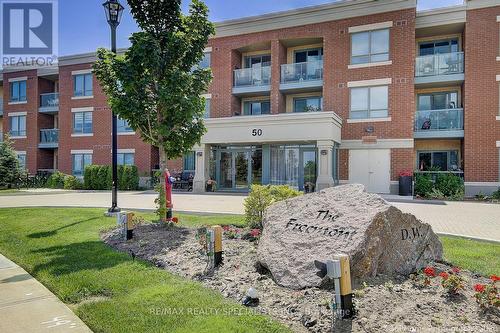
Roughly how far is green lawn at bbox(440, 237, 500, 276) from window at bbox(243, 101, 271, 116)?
18.7 metres

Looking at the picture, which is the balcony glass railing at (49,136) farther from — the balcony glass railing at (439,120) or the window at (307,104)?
the balcony glass railing at (439,120)

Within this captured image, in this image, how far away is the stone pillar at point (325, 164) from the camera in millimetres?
19688

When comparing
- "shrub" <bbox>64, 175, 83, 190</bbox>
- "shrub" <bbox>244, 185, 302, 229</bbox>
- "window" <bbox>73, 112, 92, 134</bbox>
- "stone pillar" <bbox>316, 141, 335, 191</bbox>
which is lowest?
"shrub" <bbox>64, 175, 83, 190</bbox>

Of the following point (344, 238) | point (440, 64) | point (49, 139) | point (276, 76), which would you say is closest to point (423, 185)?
point (440, 64)

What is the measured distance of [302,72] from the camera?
2373 cm

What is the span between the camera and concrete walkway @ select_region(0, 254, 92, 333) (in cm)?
394

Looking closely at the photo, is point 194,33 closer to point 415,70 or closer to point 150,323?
point 150,323

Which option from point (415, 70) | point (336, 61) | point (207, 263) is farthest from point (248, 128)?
point (207, 263)

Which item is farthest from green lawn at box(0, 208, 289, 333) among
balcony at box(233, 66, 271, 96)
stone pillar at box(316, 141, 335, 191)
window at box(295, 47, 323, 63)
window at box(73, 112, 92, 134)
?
window at box(73, 112, 92, 134)

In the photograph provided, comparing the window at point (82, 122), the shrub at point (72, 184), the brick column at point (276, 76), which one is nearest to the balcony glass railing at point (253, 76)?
the brick column at point (276, 76)

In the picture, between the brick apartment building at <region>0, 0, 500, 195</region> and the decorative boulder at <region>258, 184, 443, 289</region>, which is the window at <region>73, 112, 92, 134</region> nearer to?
the brick apartment building at <region>0, 0, 500, 195</region>

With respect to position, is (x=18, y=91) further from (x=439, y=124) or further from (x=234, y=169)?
(x=439, y=124)

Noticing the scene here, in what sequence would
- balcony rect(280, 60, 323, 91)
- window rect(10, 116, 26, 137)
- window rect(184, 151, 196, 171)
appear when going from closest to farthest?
balcony rect(280, 60, 323, 91)
window rect(184, 151, 196, 171)
window rect(10, 116, 26, 137)

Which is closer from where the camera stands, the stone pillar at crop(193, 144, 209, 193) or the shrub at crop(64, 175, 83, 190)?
the stone pillar at crop(193, 144, 209, 193)
